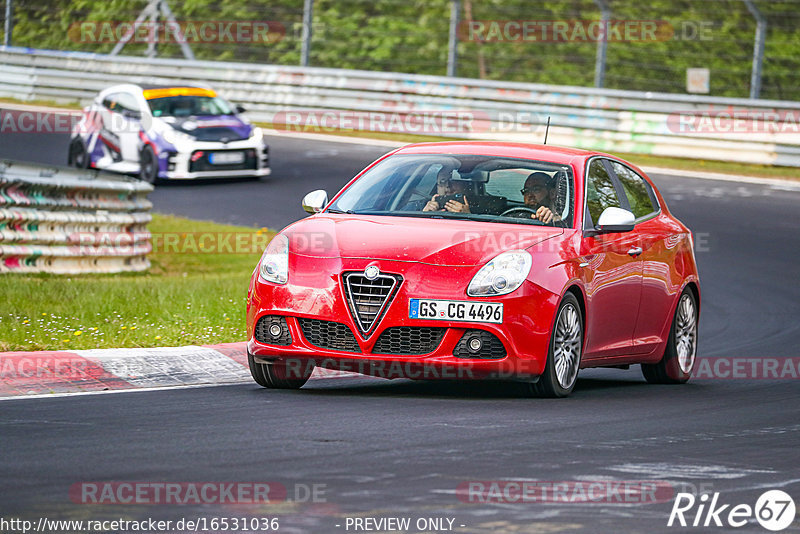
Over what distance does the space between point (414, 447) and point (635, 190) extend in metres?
4.33

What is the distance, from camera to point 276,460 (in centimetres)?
678

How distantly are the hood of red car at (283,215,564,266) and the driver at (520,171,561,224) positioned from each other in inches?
8.6

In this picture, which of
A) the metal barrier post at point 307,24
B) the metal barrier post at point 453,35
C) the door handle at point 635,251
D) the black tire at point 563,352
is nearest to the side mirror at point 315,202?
the black tire at point 563,352

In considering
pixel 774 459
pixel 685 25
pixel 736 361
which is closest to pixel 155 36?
pixel 685 25

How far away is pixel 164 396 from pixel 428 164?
2.44 metres

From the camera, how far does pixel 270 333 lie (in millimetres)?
9023

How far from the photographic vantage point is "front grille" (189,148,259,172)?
23.6 m

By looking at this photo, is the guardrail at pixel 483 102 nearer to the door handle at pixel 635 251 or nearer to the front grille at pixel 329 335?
the door handle at pixel 635 251

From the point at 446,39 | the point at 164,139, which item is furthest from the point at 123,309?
the point at 446,39

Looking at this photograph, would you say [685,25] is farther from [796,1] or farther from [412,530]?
[412,530]

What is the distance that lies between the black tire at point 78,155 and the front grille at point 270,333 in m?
15.7

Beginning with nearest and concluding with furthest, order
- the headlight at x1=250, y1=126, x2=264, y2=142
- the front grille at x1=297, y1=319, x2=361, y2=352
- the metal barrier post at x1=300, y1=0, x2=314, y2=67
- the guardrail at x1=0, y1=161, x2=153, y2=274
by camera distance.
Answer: the front grille at x1=297, y1=319, x2=361, y2=352, the guardrail at x1=0, y1=161, x2=153, y2=274, the headlight at x1=250, y1=126, x2=264, y2=142, the metal barrier post at x1=300, y1=0, x2=314, y2=67

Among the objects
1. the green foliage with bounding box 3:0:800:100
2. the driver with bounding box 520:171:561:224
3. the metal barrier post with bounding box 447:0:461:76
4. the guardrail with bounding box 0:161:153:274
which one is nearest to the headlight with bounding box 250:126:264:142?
the metal barrier post with bounding box 447:0:461:76

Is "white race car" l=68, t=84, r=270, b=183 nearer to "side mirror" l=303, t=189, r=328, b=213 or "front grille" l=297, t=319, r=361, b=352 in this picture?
"side mirror" l=303, t=189, r=328, b=213
